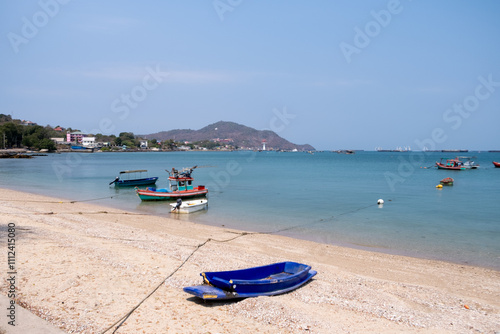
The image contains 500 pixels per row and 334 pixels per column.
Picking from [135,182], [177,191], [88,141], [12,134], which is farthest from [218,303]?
[88,141]

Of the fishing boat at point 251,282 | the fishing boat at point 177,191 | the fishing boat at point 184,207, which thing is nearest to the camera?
the fishing boat at point 251,282

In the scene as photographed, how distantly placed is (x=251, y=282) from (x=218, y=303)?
2.73ft

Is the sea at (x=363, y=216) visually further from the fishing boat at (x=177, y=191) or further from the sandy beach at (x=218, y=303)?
the sandy beach at (x=218, y=303)

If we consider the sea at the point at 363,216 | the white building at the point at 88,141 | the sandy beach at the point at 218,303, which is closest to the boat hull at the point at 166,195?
the sea at the point at 363,216

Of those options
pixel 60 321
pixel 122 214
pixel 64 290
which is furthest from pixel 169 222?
pixel 60 321

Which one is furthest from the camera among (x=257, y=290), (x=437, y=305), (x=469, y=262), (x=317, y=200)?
(x=317, y=200)

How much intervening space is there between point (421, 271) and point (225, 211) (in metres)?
15.0

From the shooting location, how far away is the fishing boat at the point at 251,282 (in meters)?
7.95

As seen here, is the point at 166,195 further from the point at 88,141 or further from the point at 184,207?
the point at 88,141

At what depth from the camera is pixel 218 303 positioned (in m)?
7.96

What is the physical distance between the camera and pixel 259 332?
22.1 feet

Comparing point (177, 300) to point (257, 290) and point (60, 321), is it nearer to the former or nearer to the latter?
point (257, 290)

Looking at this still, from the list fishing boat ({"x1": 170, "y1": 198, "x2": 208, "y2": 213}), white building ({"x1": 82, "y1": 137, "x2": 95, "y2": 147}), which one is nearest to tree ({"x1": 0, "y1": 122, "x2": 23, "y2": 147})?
white building ({"x1": 82, "y1": 137, "x2": 95, "y2": 147})

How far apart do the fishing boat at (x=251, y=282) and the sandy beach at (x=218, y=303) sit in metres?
0.23
